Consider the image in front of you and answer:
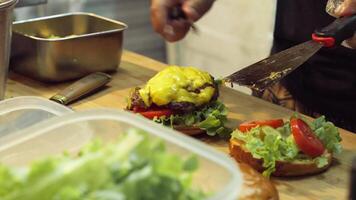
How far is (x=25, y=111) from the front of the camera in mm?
1243

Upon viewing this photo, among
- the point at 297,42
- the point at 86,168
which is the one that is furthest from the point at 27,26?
the point at 86,168

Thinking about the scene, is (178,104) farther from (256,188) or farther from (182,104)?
(256,188)

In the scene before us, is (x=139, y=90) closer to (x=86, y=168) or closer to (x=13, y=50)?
(x=13, y=50)

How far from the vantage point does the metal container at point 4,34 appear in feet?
5.10

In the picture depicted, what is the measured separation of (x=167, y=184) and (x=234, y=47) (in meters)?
2.30

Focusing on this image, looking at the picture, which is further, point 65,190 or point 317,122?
point 317,122

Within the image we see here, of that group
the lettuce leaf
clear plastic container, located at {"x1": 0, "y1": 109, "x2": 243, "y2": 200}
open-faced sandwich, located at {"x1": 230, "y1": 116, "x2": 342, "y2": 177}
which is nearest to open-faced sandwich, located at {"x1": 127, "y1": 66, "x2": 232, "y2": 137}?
open-faced sandwich, located at {"x1": 230, "y1": 116, "x2": 342, "y2": 177}

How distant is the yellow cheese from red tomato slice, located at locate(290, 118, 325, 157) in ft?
0.83

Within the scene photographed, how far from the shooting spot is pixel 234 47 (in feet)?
9.90

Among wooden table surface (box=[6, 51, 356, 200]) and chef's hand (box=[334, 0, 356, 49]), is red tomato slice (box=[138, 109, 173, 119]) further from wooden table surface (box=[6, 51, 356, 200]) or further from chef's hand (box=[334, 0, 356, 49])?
chef's hand (box=[334, 0, 356, 49])

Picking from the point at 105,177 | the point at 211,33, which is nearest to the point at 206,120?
the point at 105,177

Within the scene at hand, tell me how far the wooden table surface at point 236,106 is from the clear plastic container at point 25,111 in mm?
479

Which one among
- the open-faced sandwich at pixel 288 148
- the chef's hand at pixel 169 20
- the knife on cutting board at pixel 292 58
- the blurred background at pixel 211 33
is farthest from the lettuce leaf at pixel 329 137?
the blurred background at pixel 211 33

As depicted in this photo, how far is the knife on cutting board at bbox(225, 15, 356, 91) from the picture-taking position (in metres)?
1.49
